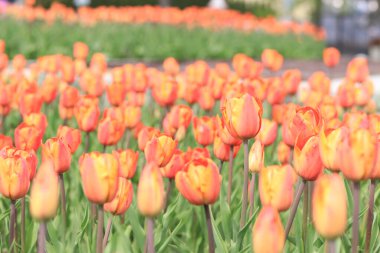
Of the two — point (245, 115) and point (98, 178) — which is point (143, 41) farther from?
point (98, 178)

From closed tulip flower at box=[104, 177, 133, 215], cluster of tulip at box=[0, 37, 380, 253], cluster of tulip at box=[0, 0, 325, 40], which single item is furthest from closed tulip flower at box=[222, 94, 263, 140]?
cluster of tulip at box=[0, 0, 325, 40]

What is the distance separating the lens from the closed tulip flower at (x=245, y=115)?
1.98 metres

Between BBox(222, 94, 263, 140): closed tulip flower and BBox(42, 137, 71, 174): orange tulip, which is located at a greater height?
BBox(222, 94, 263, 140): closed tulip flower

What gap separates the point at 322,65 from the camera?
404 inches

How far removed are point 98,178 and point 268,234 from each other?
1.49 feet

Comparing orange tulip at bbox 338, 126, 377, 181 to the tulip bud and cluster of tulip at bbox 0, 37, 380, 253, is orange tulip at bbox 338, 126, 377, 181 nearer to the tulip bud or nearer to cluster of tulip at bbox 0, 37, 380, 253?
cluster of tulip at bbox 0, 37, 380, 253

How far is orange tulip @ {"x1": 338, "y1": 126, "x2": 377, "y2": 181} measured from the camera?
1587 mm

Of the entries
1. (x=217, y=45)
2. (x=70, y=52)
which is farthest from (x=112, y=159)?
(x=217, y=45)

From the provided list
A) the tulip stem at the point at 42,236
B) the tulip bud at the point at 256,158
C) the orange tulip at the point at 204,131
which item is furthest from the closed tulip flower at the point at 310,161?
the orange tulip at the point at 204,131

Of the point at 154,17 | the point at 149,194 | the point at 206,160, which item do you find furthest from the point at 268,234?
the point at 154,17

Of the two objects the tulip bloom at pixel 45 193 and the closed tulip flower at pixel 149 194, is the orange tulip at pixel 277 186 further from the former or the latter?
the tulip bloom at pixel 45 193

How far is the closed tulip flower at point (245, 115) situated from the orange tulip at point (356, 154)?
0.41 m

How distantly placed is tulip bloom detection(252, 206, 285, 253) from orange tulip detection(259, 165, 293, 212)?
387 millimetres

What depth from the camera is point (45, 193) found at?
150 cm
